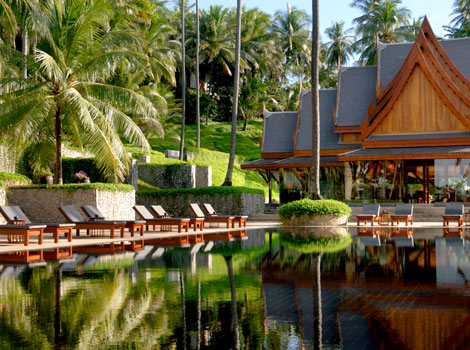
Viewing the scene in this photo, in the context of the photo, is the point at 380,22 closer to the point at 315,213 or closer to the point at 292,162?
the point at 292,162

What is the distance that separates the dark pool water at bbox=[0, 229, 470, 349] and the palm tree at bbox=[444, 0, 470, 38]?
43869mm

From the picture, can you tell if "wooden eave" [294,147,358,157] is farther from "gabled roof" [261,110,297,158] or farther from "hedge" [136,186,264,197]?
"hedge" [136,186,264,197]

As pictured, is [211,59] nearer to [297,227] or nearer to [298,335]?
[297,227]

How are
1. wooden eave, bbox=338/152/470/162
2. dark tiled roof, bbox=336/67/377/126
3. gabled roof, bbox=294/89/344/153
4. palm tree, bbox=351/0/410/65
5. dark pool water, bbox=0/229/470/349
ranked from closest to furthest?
dark pool water, bbox=0/229/470/349, wooden eave, bbox=338/152/470/162, dark tiled roof, bbox=336/67/377/126, gabled roof, bbox=294/89/344/153, palm tree, bbox=351/0/410/65

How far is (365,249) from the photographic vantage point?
1386cm

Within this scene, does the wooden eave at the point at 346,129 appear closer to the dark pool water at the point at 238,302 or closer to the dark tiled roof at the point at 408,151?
the dark tiled roof at the point at 408,151

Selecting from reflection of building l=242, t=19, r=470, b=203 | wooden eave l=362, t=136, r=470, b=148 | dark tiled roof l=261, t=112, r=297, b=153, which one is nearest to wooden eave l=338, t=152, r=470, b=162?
reflection of building l=242, t=19, r=470, b=203

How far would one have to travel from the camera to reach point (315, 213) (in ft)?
77.0

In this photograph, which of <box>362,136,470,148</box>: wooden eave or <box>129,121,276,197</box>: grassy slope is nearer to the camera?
<box>362,136,470,148</box>: wooden eave

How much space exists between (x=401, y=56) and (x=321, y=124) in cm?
616

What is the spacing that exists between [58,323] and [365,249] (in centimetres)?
927

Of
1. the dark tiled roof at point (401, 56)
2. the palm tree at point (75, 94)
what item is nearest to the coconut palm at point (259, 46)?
the dark tiled roof at point (401, 56)

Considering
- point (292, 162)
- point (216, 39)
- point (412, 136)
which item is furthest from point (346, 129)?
point (216, 39)

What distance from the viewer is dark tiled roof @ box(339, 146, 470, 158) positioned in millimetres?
29508
